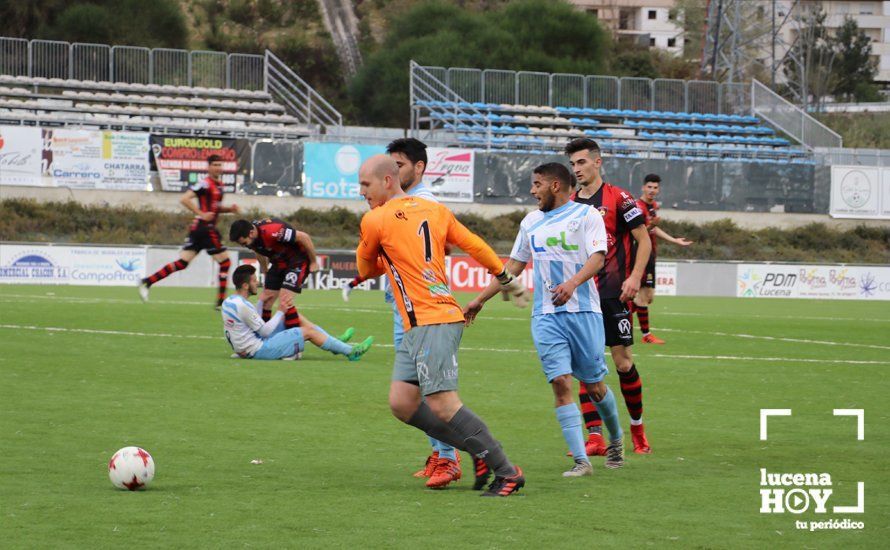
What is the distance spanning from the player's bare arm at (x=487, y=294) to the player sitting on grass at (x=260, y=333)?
274 inches

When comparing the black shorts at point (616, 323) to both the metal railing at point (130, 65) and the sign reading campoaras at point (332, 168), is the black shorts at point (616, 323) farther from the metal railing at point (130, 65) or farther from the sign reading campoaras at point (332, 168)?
the metal railing at point (130, 65)

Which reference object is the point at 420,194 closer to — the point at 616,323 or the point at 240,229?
the point at 616,323

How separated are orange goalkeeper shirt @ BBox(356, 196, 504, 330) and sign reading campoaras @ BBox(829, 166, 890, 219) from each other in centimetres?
4614

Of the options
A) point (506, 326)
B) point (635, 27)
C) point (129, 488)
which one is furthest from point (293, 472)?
point (635, 27)

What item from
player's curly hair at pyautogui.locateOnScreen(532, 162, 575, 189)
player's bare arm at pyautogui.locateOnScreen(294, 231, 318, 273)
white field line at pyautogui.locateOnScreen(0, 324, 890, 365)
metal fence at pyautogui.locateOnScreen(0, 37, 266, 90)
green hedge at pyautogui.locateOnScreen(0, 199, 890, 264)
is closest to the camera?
player's curly hair at pyautogui.locateOnScreen(532, 162, 575, 189)

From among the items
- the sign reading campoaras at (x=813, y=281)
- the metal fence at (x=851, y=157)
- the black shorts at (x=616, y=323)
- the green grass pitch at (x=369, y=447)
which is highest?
the metal fence at (x=851, y=157)

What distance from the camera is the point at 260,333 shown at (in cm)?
1574

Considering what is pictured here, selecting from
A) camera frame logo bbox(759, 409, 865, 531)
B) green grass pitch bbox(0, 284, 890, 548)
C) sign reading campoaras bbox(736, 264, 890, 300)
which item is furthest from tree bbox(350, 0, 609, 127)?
camera frame logo bbox(759, 409, 865, 531)

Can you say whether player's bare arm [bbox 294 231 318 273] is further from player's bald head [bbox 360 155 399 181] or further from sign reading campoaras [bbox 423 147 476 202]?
sign reading campoaras [bbox 423 147 476 202]

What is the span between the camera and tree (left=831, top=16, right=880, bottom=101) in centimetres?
10319

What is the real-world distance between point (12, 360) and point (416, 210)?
8630mm

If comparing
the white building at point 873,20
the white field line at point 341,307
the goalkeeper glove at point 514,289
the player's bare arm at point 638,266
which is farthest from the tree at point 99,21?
the white building at point 873,20

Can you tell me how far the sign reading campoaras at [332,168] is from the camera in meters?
45.0

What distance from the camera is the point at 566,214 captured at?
8.59m
